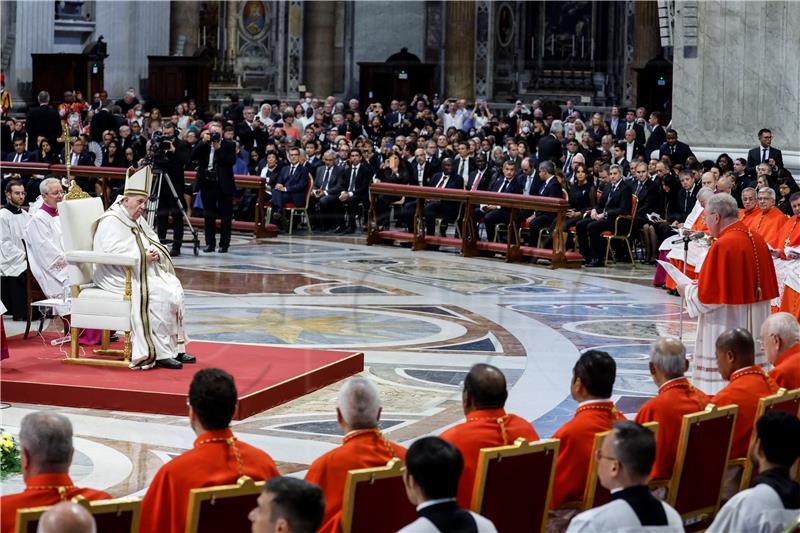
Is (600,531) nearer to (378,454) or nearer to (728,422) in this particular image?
(378,454)

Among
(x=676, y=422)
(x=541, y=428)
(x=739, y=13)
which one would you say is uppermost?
(x=739, y=13)

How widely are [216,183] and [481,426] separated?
40.4 ft

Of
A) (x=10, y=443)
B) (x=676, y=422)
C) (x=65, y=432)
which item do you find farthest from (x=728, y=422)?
(x=10, y=443)

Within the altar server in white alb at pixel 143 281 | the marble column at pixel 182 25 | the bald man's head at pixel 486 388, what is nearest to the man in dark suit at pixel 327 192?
the altar server in white alb at pixel 143 281

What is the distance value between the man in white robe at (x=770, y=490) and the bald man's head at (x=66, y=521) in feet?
6.92

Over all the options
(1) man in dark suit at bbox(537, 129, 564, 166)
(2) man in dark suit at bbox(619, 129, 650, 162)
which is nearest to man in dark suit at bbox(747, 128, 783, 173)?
(2) man in dark suit at bbox(619, 129, 650, 162)

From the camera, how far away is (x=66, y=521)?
3.65m

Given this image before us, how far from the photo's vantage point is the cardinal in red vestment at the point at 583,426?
554 cm

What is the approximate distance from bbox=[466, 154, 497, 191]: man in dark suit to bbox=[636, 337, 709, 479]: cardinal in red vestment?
39.8 feet

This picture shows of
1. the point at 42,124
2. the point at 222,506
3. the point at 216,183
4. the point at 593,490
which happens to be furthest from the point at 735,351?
the point at 42,124

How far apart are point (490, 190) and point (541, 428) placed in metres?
9.61

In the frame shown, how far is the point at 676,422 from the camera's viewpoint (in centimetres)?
597

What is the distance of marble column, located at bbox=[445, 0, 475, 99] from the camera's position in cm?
3111

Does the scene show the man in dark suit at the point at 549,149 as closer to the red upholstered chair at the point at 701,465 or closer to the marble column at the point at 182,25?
the marble column at the point at 182,25
